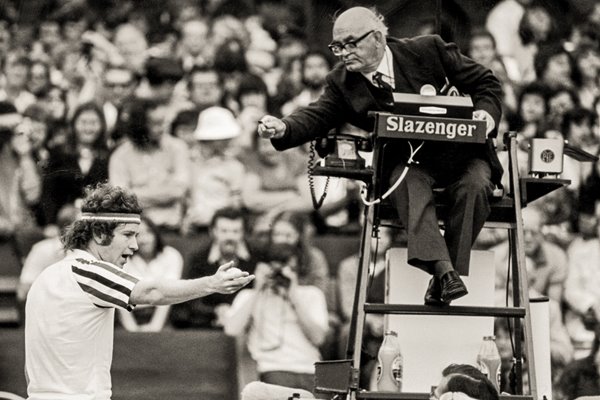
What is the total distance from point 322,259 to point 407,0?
3638mm

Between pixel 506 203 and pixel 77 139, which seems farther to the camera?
pixel 77 139

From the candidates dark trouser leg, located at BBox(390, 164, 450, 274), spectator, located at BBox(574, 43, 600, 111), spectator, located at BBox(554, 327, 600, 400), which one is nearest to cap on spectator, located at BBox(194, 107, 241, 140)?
spectator, located at BBox(574, 43, 600, 111)

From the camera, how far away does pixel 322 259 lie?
1000 cm

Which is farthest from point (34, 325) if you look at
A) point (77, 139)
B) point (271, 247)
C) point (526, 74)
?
point (526, 74)

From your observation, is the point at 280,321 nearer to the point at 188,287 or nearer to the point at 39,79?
the point at 188,287

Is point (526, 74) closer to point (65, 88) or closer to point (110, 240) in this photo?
point (65, 88)

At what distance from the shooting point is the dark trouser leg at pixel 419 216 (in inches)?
260

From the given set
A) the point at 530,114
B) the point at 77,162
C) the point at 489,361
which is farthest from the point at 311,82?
the point at 489,361

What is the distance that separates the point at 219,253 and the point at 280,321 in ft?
2.74

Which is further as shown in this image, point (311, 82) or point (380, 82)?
point (311, 82)

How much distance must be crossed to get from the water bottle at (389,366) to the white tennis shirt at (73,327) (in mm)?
1558

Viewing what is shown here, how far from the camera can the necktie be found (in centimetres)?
712

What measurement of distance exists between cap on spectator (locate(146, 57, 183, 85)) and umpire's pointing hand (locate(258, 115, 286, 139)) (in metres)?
5.02

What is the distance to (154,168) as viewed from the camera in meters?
10.9
